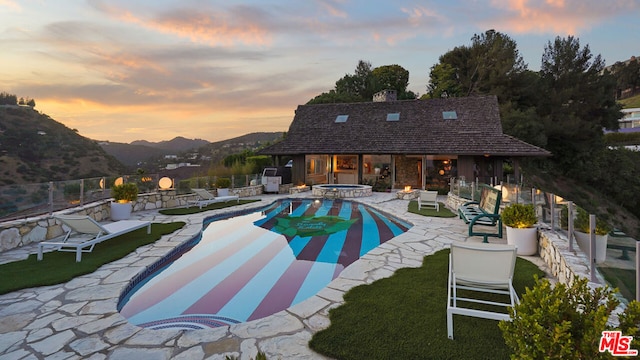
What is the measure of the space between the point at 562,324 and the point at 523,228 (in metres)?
5.22

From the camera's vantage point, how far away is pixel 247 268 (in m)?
6.24

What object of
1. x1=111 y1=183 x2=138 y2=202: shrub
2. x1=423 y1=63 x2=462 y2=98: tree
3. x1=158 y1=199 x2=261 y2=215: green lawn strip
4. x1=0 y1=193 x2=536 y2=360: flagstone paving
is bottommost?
x1=0 y1=193 x2=536 y2=360: flagstone paving

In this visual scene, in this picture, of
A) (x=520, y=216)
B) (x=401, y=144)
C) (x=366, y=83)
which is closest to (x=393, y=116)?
(x=401, y=144)

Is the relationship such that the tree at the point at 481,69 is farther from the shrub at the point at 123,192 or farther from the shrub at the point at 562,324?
the shrub at the point at 562,324

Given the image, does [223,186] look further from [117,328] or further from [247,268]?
[117,328]

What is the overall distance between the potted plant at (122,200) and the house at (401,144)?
1003 centimetres

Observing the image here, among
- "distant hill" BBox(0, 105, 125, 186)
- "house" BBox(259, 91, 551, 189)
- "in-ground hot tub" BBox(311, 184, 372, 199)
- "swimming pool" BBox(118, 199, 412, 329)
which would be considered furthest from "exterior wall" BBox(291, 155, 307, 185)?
"distant hill" BBox(0, 105, 125, 186)

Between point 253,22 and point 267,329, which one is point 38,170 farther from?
point 267,329

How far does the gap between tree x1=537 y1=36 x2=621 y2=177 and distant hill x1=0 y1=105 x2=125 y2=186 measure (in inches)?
1710

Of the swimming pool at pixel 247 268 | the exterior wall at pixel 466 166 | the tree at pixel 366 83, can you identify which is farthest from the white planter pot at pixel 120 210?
the tree at pixel 366 83

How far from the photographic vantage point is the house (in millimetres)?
16891

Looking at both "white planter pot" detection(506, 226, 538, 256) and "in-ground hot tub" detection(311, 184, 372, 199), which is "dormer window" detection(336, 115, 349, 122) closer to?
"in-ground hot tub" detection(311, 184, 372, 199)

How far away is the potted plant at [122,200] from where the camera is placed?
9688mm

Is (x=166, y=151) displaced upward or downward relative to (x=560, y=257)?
upward
